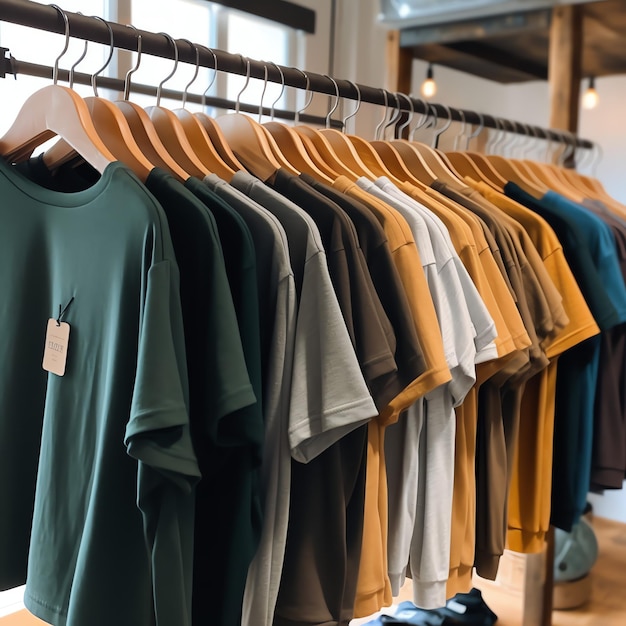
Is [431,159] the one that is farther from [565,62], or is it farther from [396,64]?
[396,64]

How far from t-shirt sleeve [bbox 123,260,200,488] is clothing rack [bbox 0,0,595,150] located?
0.40 m

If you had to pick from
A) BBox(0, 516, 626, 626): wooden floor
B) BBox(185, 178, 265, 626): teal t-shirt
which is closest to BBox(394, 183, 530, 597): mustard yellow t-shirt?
BBox(185, 178, 265, 626): teal t-shirt

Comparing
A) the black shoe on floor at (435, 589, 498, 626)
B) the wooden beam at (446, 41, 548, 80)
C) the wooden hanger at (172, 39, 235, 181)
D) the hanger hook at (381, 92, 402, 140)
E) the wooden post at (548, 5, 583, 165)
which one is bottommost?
the black shoe on floor at (435, 589, 498, 626)

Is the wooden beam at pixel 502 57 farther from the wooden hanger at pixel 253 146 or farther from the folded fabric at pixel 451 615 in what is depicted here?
the folded fabric at pixel 451 615

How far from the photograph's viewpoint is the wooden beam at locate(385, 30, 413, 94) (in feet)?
7.89

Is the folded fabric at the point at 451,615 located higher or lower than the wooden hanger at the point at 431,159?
lower

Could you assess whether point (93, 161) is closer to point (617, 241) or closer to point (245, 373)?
point (245, 373)

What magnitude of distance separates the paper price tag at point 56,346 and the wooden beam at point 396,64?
5.75 feet

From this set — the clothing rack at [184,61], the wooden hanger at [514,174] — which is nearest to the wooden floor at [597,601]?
the wooden hanger at [514,174]

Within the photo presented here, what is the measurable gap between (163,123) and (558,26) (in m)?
1.49

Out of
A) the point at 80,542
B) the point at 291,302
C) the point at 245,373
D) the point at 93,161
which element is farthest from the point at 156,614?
the point at 93,161

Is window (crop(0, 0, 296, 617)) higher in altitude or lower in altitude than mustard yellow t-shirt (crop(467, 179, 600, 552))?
higher

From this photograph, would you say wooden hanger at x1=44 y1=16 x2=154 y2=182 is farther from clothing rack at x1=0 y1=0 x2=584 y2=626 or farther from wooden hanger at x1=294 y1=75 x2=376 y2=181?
wooden hanger at x1=294 y1=75 x2=376 y2=181

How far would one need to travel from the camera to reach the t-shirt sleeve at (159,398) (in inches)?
30.0
